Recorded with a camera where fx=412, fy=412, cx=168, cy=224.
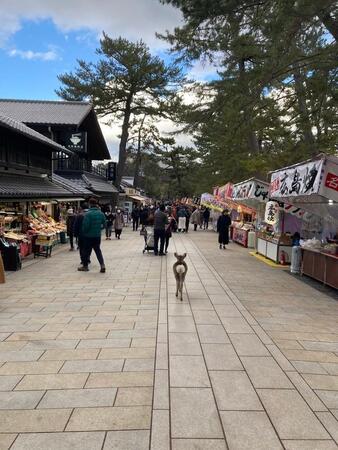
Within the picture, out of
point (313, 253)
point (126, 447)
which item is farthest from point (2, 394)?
point (313, 253)

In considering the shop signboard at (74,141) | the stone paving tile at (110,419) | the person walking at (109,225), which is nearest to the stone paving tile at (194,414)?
the stone paving tile at (110,419)

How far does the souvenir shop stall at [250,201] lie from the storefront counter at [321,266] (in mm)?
3949

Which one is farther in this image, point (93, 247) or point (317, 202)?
point (93, 247)

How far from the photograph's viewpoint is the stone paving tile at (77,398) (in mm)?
3709

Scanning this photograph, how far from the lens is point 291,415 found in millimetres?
3562

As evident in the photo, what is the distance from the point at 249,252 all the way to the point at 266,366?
41.7 ft

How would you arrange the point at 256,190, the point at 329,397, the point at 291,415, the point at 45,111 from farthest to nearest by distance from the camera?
the point at 45,111 < the point at 256,190 < the point at 329,397 < the point at 291,415

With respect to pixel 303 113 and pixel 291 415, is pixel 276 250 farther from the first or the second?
pixel 291 415

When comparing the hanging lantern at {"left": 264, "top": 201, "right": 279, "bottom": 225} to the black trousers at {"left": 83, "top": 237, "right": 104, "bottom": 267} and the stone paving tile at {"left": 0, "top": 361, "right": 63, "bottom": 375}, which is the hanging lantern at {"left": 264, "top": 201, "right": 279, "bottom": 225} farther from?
the stone paving tile at {"left": 0, "top": 361, "right": 63, "bottom": 375}

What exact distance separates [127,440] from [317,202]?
8801 mm

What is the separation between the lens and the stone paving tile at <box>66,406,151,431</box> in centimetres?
333

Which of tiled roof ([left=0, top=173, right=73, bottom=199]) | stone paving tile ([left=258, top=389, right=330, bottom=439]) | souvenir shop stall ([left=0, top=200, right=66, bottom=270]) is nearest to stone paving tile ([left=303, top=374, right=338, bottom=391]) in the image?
stone paving tile ([left=258, top=389, right=330, bottom=439])

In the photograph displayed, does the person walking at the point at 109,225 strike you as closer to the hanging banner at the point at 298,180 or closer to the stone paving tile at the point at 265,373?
the hanging banner at the point at 298,180

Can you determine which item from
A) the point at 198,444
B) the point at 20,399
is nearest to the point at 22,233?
the point at 20,399
